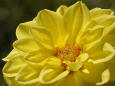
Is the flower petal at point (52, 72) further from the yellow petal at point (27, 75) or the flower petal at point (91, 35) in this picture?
the flower petal at point (91, 35)

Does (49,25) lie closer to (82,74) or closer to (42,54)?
(42,54)

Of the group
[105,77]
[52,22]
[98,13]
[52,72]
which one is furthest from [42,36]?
[105,77]

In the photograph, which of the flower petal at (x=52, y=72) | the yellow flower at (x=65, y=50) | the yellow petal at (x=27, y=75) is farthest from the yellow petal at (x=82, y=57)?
the yellow petal at (x=27, y=75)

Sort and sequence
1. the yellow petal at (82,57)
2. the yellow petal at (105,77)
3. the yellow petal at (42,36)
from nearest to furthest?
the yellow petal at (105,77), the yellow petal at (82,57), the yellow petal at (42,36)

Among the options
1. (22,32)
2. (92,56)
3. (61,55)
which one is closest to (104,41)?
(92,56)

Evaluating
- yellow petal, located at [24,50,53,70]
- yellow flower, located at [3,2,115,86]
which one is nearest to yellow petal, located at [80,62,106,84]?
yellow flower, located at [3,2,115,86]

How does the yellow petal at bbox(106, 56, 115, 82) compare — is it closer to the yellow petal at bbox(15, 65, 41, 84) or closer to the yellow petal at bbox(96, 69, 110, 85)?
the yellow petal at bbox(96, 69, 110, 85)
